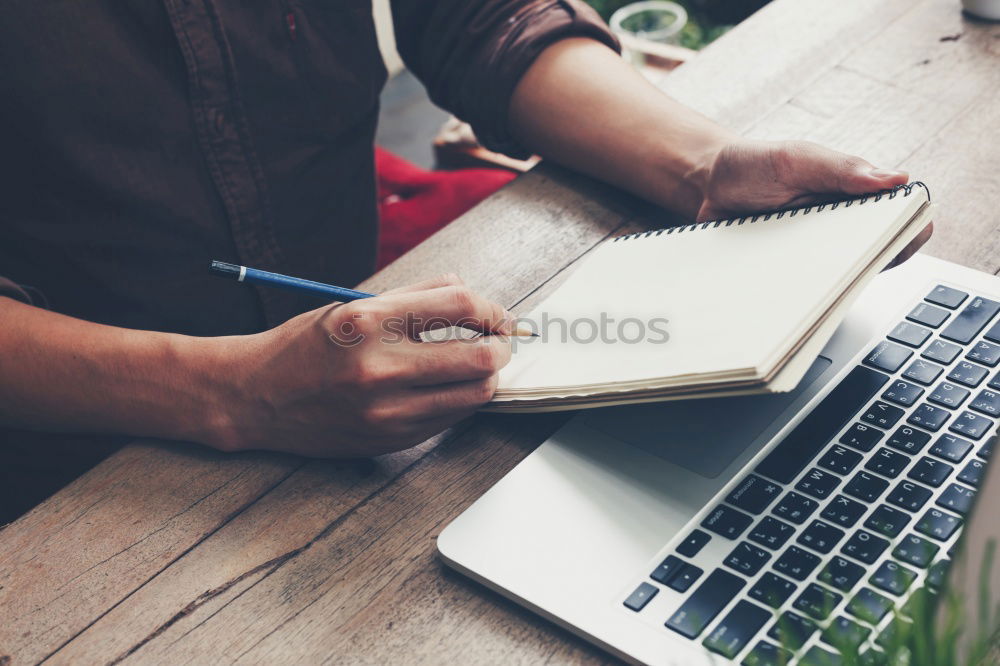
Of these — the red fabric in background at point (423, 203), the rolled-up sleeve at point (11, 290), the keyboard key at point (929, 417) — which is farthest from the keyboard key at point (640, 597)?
the red fabric in background at point (423, 203)

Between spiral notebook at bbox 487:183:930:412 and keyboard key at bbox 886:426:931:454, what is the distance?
88 mm

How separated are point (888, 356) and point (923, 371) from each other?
0.09 ft

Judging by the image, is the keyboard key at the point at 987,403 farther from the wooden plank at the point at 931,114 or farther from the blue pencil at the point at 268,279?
the blue pencil at the point at 268,279

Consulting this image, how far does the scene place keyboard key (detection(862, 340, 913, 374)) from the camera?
2.04ft

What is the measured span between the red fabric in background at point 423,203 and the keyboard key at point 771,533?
81 centimetres

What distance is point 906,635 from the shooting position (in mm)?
315

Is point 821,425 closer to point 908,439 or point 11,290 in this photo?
point 908,439

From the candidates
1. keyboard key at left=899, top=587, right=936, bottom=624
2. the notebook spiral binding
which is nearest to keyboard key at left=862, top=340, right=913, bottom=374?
the notebook spiral binding

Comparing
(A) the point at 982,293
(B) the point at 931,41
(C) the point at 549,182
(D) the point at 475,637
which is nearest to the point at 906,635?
(D) the point at 475,637

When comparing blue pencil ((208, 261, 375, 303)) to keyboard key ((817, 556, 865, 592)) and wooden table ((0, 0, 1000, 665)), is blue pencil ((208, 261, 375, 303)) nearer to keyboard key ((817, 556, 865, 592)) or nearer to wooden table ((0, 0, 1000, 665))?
wooden table ((0, 0, 1000, 665))

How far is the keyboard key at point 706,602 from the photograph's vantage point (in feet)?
1.56

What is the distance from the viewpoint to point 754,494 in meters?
0.54

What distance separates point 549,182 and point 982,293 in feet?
1.36

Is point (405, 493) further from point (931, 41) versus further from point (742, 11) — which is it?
point (742, 11)
